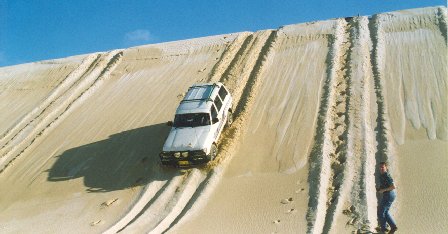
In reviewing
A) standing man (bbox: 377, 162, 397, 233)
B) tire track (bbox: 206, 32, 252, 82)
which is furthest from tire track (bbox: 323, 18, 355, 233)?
tire track (bbox: 206, 32, 252, 82)

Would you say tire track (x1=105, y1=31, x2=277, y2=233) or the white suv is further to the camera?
the white suv

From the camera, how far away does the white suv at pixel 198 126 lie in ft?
43.8

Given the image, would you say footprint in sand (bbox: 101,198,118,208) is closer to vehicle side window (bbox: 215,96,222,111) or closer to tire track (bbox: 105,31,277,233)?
tire track (bbox: 105,31,277,233)

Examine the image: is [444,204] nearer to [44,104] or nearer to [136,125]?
[136,125]

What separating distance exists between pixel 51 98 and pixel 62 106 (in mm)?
1805

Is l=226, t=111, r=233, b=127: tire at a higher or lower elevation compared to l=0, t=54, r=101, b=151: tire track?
lower

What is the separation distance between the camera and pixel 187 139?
13648mm

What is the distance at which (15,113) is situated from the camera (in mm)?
22641

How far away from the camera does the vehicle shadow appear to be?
1420 centimetres

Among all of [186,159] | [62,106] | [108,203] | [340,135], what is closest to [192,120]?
[186,159]

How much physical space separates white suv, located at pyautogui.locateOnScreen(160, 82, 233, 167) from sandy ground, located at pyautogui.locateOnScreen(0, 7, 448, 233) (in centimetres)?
53

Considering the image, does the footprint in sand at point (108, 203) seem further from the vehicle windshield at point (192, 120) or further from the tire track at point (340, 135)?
the tire track at point (340, 135)

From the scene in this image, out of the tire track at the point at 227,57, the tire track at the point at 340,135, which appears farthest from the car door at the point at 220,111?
the tire track at the point at 227,57

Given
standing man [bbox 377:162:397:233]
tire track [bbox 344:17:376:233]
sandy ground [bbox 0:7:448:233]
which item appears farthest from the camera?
sandy ground [bbox 0:7:448:233]
